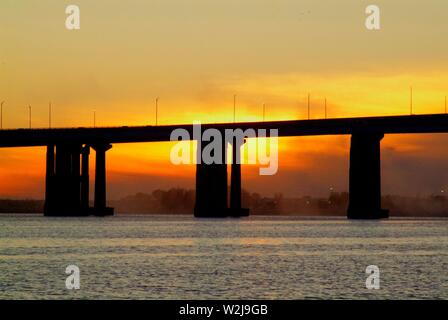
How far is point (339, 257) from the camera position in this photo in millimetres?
74000

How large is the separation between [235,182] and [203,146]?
13.5 m

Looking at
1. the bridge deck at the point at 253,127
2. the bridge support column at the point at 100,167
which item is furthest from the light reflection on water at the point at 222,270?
the bridge support column at the point at 100,167

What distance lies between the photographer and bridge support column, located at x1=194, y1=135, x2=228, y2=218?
554 feet

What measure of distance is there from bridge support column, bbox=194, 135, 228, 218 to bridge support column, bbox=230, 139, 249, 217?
7.49 feet

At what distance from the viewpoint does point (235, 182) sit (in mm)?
183250

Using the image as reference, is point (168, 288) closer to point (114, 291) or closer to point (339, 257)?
point (114, 291)

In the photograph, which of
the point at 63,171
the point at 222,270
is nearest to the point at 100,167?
the point at 63,171

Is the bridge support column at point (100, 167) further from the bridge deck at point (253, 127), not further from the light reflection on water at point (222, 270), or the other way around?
the light reflection on water at point (222, 270)

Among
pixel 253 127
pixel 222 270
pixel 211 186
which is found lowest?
pixel 222 270

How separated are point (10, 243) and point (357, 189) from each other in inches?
3015

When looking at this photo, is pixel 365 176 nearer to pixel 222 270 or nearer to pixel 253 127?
pixel 253 127

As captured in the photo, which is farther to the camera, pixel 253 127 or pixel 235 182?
pixel 235 182
